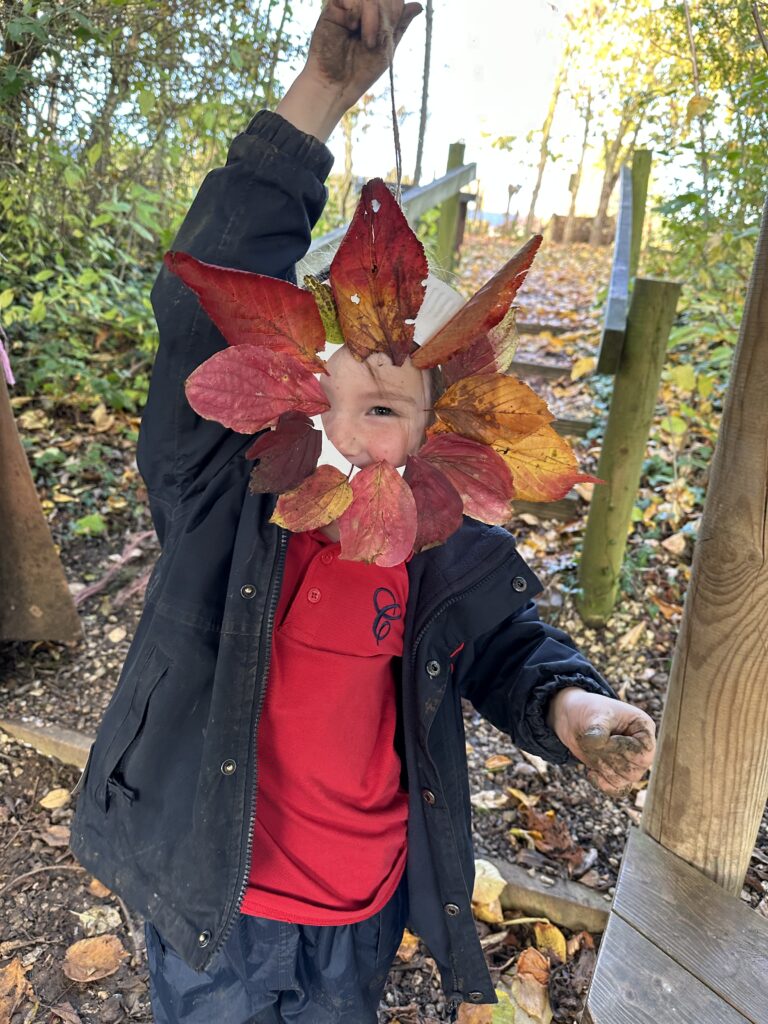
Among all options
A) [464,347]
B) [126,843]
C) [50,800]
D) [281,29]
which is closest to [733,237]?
[281,29]

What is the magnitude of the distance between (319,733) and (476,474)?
23.1 inches

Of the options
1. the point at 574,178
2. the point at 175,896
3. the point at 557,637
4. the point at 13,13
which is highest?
the point at 574,178

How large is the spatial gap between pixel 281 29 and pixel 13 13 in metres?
1.18

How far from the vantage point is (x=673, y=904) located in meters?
1.37

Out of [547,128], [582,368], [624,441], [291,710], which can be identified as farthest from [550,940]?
[547,128]

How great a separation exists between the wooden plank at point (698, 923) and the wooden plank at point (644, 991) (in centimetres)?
2

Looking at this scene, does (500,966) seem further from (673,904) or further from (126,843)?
(126,843)

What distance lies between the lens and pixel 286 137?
1137 mm

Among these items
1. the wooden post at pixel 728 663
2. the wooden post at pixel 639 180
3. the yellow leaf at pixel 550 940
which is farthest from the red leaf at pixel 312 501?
the wooden post at pixel 639 180

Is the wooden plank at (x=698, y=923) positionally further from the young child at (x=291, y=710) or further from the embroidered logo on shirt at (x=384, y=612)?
the embroidered logo on shirt at (x=384, y=612)

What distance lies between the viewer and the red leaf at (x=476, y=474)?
979 millimetres

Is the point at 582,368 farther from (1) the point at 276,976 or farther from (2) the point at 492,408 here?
(1) the point at 276,976

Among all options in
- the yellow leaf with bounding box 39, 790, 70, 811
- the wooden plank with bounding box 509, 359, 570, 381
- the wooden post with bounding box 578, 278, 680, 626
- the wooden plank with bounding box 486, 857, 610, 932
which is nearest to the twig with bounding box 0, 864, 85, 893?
the yellow leaf with bounding box 39, 790, 70, 811

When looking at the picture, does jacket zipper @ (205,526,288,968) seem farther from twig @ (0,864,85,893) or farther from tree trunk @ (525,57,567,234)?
tree trunk @ (525,57,567,234)
